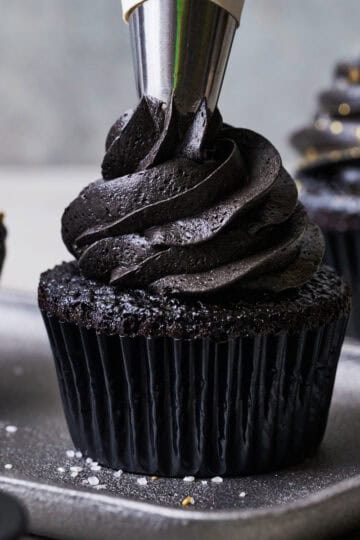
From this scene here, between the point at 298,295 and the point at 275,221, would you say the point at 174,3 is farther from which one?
the point at 298,295

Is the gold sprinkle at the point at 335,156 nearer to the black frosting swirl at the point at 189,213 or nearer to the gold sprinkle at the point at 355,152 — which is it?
the gold sprinkle at the point at 355,152

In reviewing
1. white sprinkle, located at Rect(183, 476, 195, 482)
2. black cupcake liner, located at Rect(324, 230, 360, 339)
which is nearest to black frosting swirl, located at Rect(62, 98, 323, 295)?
white sprinkle, located at Rect(183, 476, 195, 482)

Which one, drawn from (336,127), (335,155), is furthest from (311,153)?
(335,155)

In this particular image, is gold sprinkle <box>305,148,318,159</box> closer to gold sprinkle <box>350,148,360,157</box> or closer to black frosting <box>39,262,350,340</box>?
gold sprinkle <box>350,148,360,157</box>

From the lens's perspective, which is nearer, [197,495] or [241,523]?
[241,523]

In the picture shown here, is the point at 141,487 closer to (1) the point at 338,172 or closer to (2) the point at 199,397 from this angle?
(2) the point at 199,397

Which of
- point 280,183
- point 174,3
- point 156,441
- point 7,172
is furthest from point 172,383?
point 7,172
